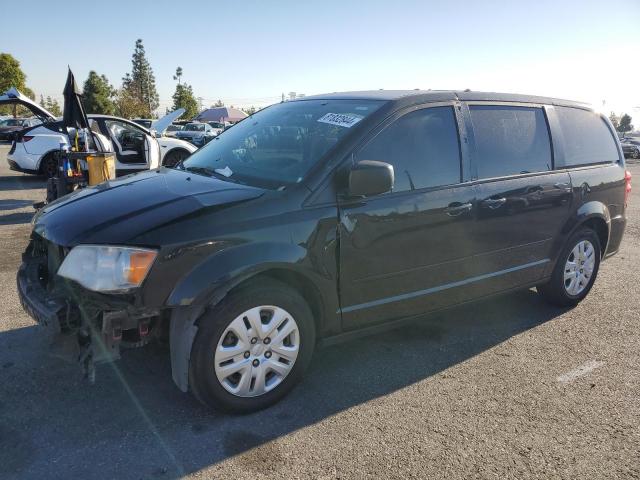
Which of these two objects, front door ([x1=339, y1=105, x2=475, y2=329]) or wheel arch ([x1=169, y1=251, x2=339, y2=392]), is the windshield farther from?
wheel arch ([x1=169, y1=251, x2=339, y2=392])

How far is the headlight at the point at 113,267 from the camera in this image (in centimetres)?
251

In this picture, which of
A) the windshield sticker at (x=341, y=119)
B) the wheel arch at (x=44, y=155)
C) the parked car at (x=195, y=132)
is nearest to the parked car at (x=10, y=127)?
the parked car at (x=195, y=132)

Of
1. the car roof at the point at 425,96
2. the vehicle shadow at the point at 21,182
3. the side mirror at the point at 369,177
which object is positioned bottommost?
the vehicle shadow at the point at 21,182

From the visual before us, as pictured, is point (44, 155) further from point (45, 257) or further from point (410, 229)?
point (410, 229)

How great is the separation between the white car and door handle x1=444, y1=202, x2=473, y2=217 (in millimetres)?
7761

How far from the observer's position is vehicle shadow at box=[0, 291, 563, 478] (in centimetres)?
248

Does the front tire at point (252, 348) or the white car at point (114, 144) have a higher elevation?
the white car at point (114, 144)

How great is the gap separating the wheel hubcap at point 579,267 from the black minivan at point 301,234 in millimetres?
287

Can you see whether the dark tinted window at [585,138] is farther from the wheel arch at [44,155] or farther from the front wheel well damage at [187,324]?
the wheel arch at [44,155]

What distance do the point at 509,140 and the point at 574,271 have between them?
1508 mm

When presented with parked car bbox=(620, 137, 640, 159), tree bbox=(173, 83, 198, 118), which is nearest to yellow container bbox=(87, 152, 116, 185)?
parked car bbox=(620, 137, 640, 159)

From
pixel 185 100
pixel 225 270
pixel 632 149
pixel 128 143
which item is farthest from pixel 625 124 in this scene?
pixel 225 270

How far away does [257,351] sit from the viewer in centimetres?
284

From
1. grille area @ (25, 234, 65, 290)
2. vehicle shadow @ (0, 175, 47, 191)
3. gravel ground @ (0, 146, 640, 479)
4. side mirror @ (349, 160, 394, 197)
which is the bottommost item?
gravel ground @ (0, 146, 640, 479)
